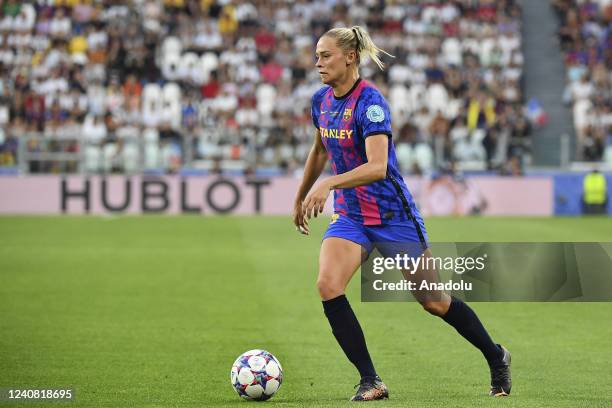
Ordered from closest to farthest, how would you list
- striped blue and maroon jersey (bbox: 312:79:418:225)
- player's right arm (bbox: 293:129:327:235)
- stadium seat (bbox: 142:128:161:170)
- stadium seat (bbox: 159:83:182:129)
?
striped blue and maroon jersey (bbox: 312:79:418:225) < player's right arm (bbox: 293:129:327:235) < stadium seat (bbox: 142:128:161:170) < stadium seat (bbox: 159:83:182:129)

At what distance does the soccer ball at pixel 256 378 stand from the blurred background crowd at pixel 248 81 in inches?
811

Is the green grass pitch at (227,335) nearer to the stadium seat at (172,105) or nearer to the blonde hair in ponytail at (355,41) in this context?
the blonde hair in ponytail at (355,41)

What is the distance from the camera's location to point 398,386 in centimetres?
753

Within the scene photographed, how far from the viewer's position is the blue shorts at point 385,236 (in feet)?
22.7

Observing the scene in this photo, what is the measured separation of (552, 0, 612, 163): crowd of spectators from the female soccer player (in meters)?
22.6

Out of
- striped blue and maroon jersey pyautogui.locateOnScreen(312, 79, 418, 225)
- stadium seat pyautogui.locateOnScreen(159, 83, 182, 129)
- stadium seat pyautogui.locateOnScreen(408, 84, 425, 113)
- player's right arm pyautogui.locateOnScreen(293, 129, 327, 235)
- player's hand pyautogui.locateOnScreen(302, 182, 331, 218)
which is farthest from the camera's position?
stadium seat pyautogui.locateOnScreen(408, 84, 425, 113)

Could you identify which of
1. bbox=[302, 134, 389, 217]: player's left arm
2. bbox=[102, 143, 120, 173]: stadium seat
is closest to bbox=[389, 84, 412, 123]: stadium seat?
bbox=[102, 143, 120, 173]: stadium seat

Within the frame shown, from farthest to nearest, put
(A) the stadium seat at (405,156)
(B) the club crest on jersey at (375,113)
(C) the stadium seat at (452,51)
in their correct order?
(C) the stadium seat at (452,51) → (A) the stadium seat at (405,156) → (B) the club crest on jersey at (375,113)

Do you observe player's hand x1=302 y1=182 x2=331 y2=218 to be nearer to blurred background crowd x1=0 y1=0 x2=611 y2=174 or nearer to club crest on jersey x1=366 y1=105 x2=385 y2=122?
club crest on jersey x1=366 y1=105 x2=385 y2=122

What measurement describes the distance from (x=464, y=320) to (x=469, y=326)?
2.2 inches

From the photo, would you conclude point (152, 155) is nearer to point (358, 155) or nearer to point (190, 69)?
point (190, 69)

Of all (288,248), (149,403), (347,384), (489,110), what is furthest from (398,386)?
(489,110)

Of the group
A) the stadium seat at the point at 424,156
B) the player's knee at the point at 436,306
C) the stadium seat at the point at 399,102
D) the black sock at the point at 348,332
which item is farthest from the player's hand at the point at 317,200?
the stadium seat at the point at 399,102

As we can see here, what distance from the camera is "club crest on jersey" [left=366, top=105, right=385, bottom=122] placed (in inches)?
264
